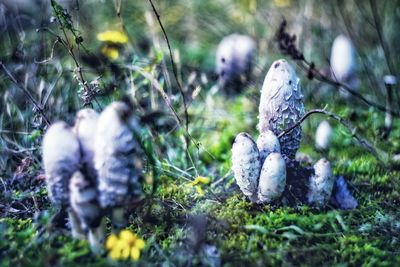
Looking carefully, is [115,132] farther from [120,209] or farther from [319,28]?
[319,28]

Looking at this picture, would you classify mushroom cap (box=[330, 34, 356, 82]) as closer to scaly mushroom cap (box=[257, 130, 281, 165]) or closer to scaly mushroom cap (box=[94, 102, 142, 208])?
scaly mushroom cap (box=[257, 130, 281, 165])

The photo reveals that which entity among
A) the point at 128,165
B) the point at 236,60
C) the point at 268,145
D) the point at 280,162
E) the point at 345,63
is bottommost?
the point at 128,165

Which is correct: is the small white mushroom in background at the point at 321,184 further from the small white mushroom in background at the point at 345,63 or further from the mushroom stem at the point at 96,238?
the small white mushroom in background at the point at 345,63

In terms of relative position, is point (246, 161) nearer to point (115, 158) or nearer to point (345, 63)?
point (115, 158)

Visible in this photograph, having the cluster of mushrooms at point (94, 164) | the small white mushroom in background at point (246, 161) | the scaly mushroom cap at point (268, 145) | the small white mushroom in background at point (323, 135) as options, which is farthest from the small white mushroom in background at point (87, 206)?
the small white mushroom in background at point (323, 135)

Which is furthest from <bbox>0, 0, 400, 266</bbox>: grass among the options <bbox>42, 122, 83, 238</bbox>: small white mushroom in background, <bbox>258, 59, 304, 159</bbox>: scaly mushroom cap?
<bbox>258, 59, 304, 159</bbox>: scaly mushroom cap

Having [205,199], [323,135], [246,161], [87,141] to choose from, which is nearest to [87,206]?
[87,141]
